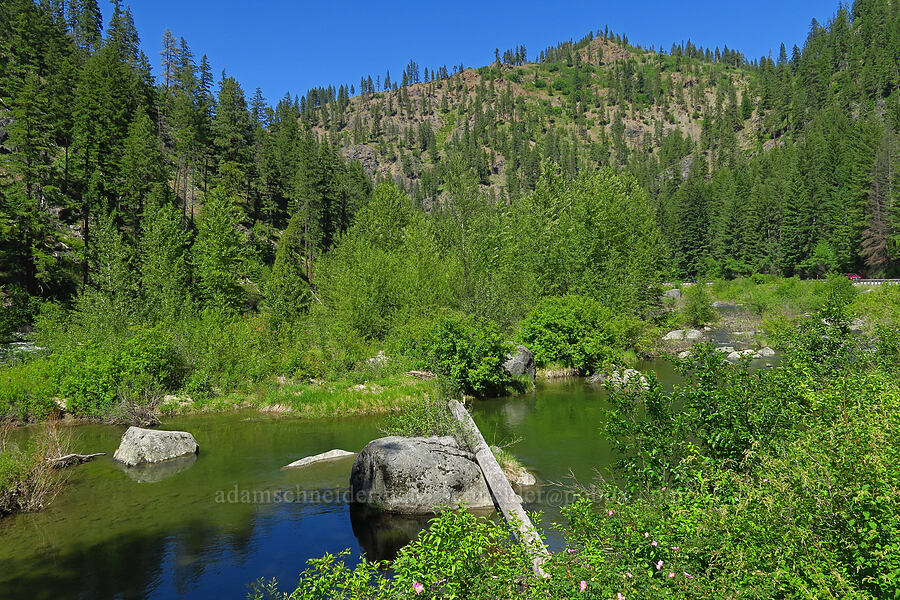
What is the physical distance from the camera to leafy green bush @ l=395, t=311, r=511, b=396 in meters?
25.7

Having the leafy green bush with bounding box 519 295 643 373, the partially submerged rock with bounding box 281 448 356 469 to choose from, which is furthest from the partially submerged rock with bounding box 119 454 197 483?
the leafy green bush with bounding box 519 295 643 373

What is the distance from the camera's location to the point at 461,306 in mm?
34562

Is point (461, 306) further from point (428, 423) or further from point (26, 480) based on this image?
point (26, 480)

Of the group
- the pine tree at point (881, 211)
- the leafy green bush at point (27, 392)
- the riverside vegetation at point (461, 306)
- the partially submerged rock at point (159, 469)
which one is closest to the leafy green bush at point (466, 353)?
the riverside vegetation at point (461, 306)

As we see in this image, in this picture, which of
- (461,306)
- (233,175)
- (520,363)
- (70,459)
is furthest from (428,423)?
(233,175)

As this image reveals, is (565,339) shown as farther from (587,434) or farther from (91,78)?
(91,78)

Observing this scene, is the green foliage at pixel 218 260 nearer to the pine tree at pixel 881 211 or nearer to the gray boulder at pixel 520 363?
the gray boulder at pixel 520 363

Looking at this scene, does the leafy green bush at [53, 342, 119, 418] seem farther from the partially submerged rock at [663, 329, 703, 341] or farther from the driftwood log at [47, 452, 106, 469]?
the partially submerged rock at [663, 329, 703, 341]

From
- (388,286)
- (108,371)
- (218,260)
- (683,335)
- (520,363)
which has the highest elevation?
(218,260)

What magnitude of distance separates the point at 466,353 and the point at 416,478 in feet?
44.2

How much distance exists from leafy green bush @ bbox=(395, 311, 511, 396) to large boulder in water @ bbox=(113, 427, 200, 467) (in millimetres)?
12477

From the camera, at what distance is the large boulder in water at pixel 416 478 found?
12.5 m

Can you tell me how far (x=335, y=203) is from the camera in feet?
239

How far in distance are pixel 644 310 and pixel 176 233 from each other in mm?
41799
